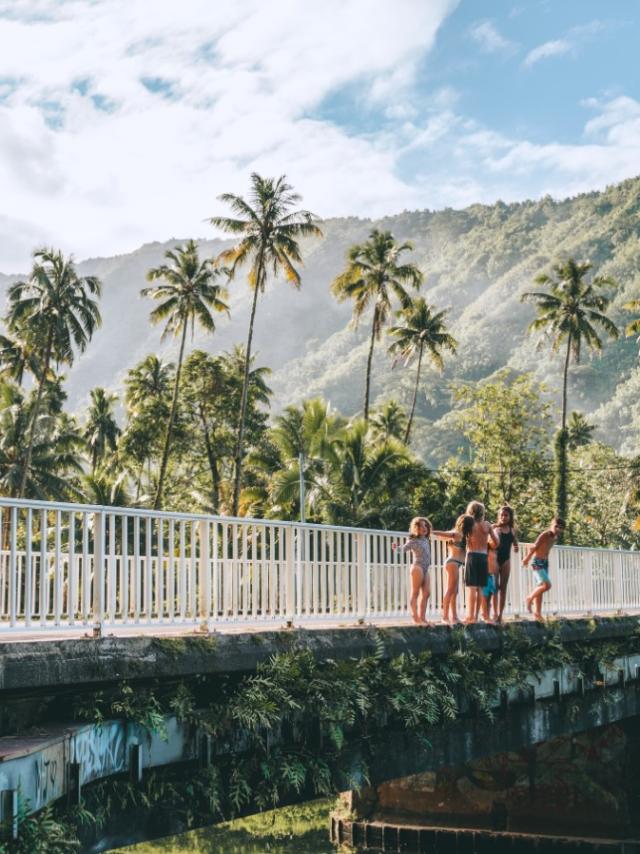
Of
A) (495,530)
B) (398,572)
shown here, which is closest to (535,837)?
(495,530)

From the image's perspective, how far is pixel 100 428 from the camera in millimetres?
66938

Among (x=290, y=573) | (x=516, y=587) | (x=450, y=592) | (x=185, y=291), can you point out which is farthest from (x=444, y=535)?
Answer: (x=185, y=291)

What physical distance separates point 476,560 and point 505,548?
4.29ft

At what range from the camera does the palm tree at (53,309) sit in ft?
161

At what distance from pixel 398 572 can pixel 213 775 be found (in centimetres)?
503

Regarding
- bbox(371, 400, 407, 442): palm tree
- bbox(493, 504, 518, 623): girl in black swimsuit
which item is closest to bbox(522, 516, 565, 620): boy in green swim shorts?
bbox(493, 504, 518, 623): girl in black swimsuit

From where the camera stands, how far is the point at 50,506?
7.69 metres

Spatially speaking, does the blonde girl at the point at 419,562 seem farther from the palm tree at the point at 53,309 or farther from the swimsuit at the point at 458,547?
the palm tree at the point at 53,309

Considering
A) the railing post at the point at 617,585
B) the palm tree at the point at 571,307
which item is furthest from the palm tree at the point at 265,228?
the railing post at the point at 617,585

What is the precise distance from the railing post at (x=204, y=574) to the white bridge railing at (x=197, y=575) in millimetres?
10

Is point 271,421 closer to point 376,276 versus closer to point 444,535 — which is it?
point 376,276

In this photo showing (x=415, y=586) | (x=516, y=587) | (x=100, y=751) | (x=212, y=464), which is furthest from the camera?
(x=212, y=464)

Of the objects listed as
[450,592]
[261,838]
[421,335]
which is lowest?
[261,838]

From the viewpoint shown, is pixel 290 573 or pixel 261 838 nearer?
pixel 290 573
